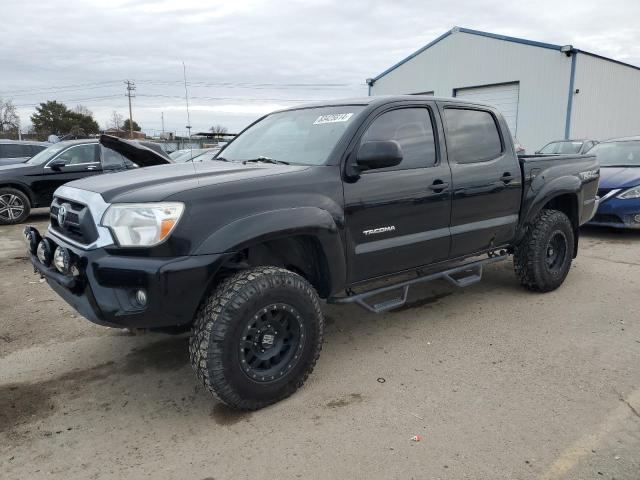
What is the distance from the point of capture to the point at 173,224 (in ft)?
8.41

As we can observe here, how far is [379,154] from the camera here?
3.09 meters

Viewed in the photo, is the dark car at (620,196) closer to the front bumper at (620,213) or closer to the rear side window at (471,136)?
the front bumper at (620,213)

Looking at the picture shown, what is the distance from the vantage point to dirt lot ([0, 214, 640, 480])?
2.42 metres

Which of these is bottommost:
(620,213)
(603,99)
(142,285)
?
(620,213)

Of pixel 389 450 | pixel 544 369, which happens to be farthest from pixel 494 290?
pixel 389 450

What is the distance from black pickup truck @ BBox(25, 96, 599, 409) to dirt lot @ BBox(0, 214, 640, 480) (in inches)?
15.2

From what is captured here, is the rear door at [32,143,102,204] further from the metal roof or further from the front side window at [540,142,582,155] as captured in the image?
the metal roof

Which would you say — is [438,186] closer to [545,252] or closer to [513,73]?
[545,252]

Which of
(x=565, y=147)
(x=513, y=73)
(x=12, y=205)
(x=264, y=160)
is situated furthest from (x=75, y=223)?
(x=513, y=73)

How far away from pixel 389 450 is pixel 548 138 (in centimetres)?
1980

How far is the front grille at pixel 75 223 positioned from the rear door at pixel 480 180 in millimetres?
2591

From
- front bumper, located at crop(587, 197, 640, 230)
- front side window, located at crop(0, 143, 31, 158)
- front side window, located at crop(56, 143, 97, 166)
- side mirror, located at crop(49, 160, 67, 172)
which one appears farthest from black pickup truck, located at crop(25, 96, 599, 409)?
front side window, located at crop(0, 143, 31, 158)

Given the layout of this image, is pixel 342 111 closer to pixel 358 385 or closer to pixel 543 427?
pixel 358 385

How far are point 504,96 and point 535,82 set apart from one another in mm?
1591
